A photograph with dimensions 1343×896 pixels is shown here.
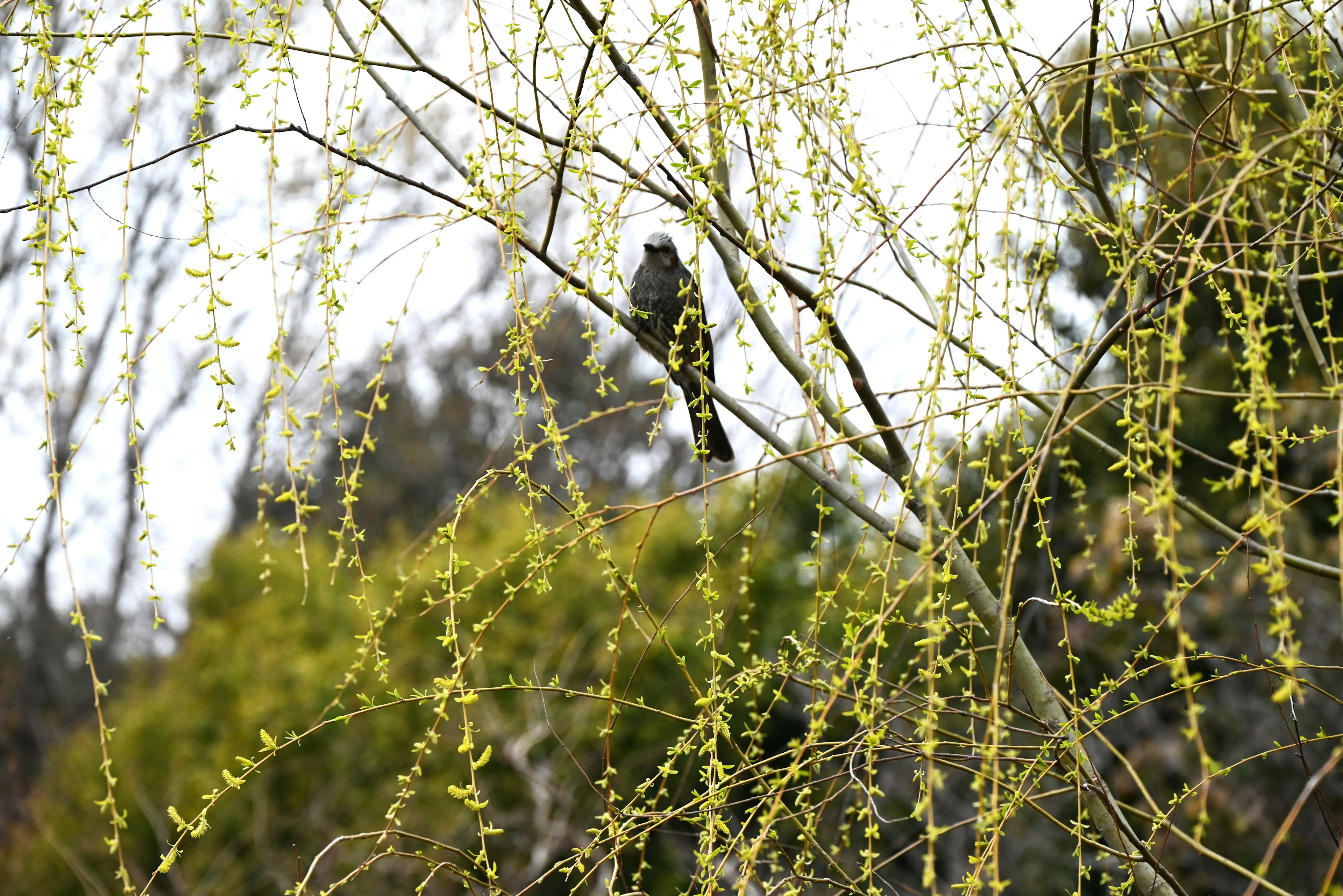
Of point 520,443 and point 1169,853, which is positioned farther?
point 1169,853

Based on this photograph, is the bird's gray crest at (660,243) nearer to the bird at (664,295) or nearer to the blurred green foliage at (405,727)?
the bird at (664,295)

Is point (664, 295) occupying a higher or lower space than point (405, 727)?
higher

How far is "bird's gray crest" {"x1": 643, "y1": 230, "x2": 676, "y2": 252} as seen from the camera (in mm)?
4000

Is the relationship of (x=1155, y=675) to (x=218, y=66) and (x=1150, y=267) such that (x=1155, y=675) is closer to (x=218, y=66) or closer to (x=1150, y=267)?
(x=1150, y=267)

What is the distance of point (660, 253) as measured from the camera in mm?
4020

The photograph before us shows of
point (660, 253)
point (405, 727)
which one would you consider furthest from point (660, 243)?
point (405, 727)

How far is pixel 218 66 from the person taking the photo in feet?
30.4

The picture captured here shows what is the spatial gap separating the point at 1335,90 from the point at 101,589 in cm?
1155

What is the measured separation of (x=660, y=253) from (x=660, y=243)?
0.04 metres

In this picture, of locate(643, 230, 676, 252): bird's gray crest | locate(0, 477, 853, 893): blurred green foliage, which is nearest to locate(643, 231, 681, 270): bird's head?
locate(643, 230, 676, 252): bird's gray crest

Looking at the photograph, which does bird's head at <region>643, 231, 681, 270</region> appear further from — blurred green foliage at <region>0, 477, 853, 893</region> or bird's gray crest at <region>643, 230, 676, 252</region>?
blurred green foliage at <region>0, 477, 853, 893</region>

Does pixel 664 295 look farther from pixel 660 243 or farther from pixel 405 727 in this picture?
pixel 405 727

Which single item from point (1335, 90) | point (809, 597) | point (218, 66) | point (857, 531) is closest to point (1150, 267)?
point (1335, 90)

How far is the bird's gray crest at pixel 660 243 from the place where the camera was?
4.00 m
